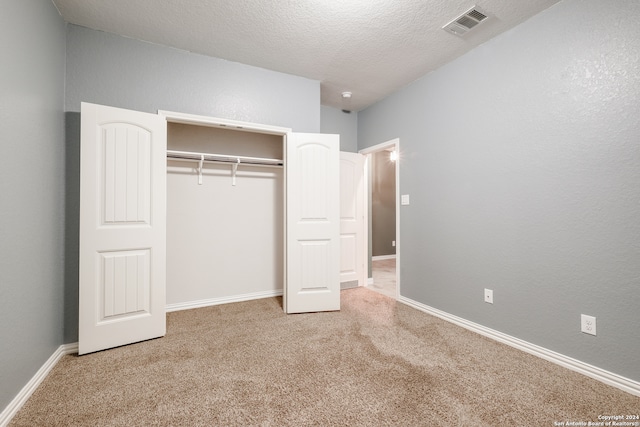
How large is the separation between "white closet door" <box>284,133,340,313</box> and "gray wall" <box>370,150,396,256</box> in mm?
3418

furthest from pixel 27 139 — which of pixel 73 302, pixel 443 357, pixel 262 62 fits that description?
pixel 443 357

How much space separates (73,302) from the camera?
2229 millimetres

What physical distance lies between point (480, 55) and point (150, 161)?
3.18 meters

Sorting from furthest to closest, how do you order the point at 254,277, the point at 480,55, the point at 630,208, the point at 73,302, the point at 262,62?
1. the point at 254,277
2. the point at 262,62
3. the point at 480,55
4. the point at 73,302
5. the point at 630,208

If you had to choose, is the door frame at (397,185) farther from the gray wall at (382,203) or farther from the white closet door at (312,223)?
the gray wall at (382,203)

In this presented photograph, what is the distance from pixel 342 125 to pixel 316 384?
3.53 meters

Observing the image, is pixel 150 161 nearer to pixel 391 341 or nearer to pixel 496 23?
pixel 391 341

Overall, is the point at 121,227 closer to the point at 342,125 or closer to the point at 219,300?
the point at 219,300

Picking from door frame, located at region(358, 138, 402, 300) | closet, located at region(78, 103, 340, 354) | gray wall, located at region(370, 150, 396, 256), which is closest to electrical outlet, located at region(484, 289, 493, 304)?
door frame, located at region(358, 138, 402, 300)

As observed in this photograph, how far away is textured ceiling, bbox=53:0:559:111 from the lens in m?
2.07

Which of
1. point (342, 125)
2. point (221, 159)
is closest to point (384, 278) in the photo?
point (342, 125)

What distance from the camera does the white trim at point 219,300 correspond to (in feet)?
9.95

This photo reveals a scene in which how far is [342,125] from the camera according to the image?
422cm

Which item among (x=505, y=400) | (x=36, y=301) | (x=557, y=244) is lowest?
(x=505, y=400)
